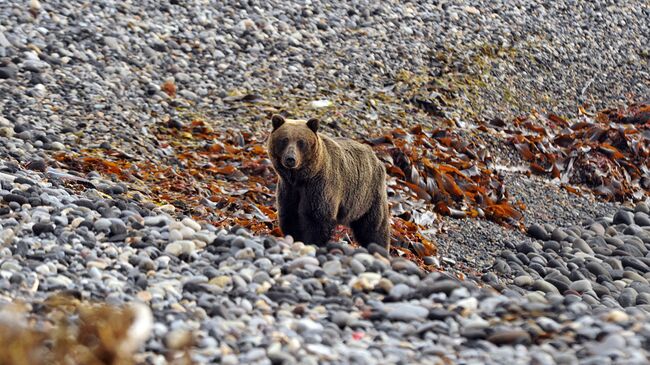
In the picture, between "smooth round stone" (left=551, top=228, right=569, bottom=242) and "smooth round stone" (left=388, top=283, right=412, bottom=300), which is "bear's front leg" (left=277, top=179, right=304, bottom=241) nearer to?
"smooth round stone" (left=388, top=283, right=412, bottom=300)

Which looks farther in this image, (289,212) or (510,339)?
(289,212)

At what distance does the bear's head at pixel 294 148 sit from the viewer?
22.1 ft

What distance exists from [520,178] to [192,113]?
3.74 m

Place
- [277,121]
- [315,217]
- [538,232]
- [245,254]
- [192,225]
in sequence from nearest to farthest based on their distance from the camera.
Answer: [245,254] → [192,225] → [315,217] → [277,121] → [538,232]

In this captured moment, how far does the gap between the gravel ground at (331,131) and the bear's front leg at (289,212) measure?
52 centimetres

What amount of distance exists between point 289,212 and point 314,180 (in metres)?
0.31

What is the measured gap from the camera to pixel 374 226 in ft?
25.1

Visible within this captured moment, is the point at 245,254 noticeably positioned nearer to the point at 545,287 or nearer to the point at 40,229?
the point at 40,229

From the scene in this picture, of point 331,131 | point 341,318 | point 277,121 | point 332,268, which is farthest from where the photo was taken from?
point 331,131

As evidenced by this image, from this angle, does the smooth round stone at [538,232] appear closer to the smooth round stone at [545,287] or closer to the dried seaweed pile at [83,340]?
the smooth round stone at [545,287]

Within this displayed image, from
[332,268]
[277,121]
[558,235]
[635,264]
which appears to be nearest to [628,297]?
[635,264]

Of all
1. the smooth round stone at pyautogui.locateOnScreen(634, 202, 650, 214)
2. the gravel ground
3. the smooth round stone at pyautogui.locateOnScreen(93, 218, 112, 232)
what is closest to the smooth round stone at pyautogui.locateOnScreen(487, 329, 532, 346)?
the gravel ground

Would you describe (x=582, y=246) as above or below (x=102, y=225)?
below

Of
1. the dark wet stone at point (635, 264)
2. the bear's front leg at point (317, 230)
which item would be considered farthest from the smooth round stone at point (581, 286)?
the bear's front leg at point (317, 230)
